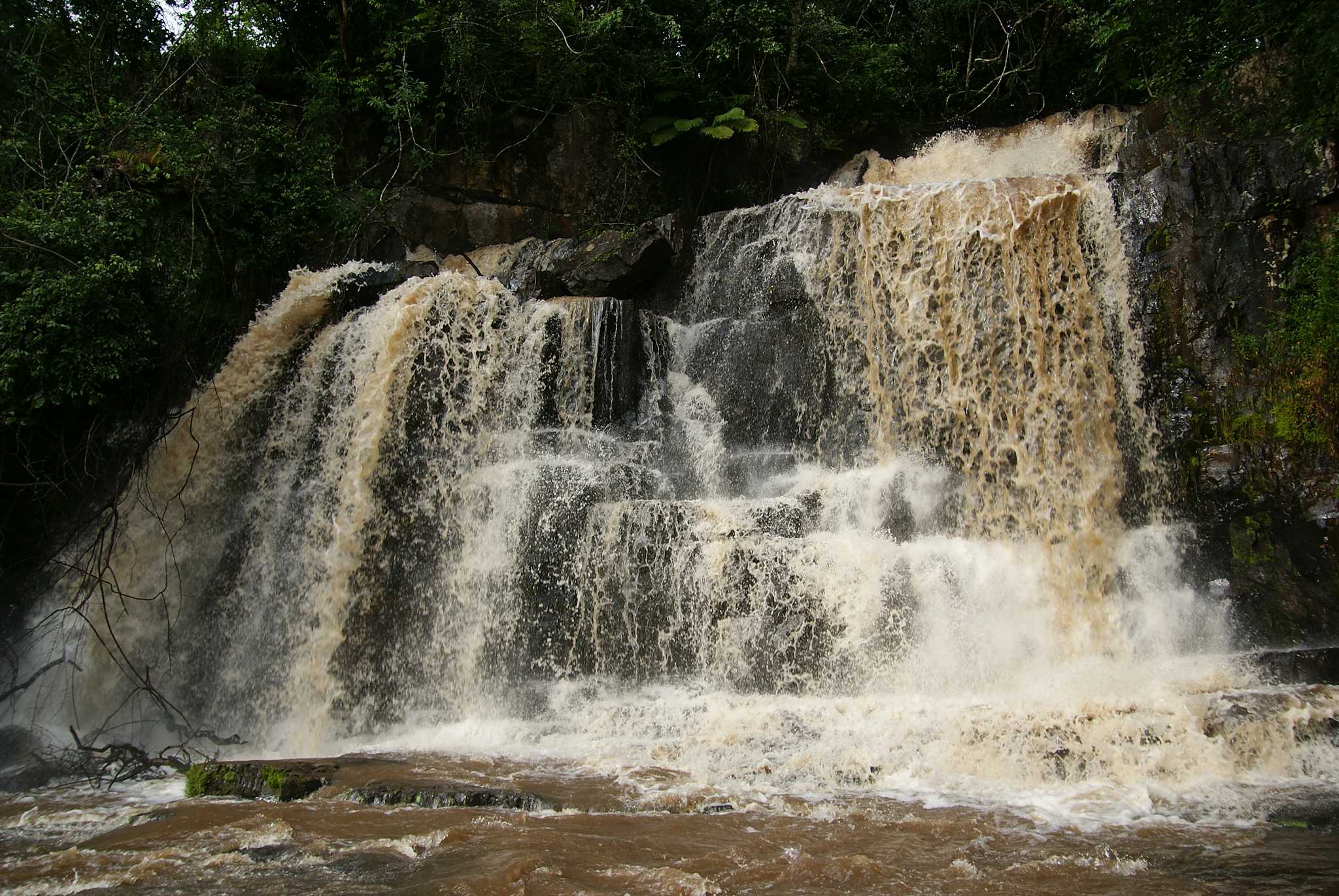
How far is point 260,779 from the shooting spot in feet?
18.0

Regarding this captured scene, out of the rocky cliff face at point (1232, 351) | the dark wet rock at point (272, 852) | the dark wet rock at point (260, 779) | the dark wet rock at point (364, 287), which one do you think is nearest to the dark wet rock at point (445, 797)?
the dark wet rock at point (260, 779)

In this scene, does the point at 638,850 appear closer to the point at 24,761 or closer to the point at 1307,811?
the point at 1307,811

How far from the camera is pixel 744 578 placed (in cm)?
736

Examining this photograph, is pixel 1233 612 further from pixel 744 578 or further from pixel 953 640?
pixel 744 578

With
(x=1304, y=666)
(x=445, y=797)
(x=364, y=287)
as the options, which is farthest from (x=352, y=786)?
(x=364, y=287)

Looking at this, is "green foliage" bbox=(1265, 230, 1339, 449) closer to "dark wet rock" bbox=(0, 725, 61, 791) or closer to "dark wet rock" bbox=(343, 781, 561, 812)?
"dark wet rock" bbox=(343, 781, 561, 812)

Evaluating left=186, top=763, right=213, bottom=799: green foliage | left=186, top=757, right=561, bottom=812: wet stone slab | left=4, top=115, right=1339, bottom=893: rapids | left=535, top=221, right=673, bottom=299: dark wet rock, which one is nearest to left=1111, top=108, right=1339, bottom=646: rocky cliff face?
left=4, top=115, right=1339, bottom=893: rapids

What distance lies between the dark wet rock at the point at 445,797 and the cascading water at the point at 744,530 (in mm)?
1046

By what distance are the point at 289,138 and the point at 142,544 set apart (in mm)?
5991

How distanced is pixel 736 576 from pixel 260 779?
3.74 m

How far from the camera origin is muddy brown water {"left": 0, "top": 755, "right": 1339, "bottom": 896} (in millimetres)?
3797

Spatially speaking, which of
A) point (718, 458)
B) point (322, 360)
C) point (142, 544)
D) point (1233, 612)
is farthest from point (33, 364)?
point (1233, 612)

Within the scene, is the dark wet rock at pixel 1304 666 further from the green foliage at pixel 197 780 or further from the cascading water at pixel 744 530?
the green foliage at pixel 197 780

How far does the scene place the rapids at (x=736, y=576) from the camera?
15.7ft
